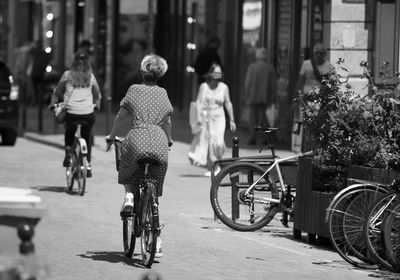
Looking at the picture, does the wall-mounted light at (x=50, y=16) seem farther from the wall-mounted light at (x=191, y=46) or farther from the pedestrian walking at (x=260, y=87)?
the pedestrian walking at (x=260, y=87)

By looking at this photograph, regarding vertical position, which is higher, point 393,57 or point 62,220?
point 393,57

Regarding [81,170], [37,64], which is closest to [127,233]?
[81,170]

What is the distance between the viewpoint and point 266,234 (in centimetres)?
1317

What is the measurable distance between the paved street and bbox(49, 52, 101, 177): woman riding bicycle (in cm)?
79

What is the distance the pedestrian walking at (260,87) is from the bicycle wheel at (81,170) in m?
8.43

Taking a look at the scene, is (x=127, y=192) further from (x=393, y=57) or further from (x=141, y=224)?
(x=393, y=57)

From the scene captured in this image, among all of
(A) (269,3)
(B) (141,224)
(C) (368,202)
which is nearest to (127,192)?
(B) (141,224)

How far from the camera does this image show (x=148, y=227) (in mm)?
10492

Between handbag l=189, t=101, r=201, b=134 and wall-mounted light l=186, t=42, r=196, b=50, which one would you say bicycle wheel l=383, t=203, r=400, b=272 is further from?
wall-mounted light l=186, t=42, r=196, b=50

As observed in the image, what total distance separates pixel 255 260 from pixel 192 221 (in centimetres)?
281

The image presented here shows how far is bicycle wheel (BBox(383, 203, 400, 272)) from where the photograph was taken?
1038cm

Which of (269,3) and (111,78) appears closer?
(269,3)

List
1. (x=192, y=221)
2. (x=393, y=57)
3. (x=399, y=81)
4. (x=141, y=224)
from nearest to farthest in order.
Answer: (x=141, y=224) < (x=399, y=81) < (x=192, y=221) < (x=393, y=57)

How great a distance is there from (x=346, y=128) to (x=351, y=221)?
3.93 feet
